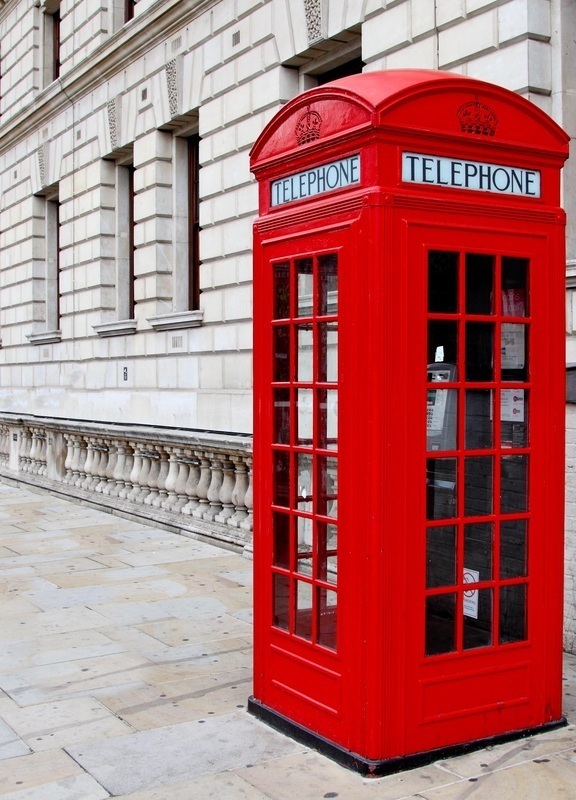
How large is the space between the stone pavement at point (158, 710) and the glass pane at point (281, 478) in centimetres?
105

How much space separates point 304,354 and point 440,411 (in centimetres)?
64

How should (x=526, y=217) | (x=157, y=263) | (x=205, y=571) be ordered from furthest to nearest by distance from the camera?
1. (x=157, y=263)
2. (x=205, y=571)
3. (x=526, y=217)

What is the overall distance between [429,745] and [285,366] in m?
1.69

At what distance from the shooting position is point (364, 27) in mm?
8797

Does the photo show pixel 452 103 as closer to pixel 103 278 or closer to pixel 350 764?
pixel 350 764

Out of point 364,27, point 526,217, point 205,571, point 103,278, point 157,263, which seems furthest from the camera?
point 103,278

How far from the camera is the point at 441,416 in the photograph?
155 inches

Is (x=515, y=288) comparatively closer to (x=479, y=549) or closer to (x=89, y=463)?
(x=479, y=549)

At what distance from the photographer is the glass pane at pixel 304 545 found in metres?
4.26

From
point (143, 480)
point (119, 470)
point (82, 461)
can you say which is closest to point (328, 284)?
point (143, 480)

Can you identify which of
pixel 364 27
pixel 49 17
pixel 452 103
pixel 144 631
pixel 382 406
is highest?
pixel 49 17

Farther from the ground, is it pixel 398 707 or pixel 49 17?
pixel 49 17

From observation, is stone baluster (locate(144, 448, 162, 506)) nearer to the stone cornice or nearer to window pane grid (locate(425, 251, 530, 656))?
the stone cornice

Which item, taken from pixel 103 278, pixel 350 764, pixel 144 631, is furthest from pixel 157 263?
pixel 350 764
